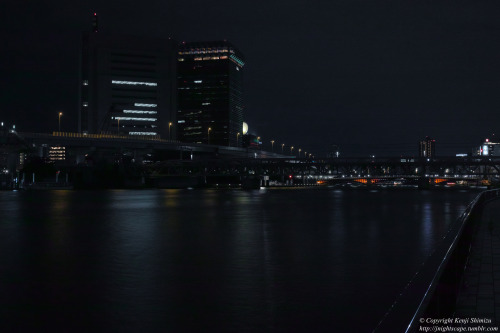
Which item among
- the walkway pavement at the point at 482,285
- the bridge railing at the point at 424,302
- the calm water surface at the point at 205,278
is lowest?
the calm water surface at the point at 205,278

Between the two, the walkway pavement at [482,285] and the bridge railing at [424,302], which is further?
the walkway pavement at [482,285]

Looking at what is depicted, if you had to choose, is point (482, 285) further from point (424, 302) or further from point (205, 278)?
point (205, 278)

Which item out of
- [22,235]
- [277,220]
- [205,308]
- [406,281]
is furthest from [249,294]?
[277,220]

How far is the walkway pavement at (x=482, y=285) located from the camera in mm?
11234

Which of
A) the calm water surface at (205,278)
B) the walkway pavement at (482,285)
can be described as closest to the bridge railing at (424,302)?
the walkway pavement at (482,285)

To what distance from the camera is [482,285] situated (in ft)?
45.9

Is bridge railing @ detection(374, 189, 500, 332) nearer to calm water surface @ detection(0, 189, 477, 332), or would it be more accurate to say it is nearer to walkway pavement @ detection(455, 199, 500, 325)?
walkway pavement @ detection(455, 199, 500, 325)

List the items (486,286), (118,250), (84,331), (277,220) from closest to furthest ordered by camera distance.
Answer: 1. (84,331)
2. (486,286)
3. (118,250)
4. (277,220)

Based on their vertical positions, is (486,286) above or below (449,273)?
below

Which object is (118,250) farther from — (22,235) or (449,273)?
(449,273)

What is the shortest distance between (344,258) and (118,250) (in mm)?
9073

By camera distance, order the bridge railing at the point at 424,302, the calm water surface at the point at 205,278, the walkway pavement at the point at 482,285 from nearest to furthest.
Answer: the bridge railing at the point at 424,302
the walkway pavement at the point at 482,285
the calm water surface at the point at 205,278

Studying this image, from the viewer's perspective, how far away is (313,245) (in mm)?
25141

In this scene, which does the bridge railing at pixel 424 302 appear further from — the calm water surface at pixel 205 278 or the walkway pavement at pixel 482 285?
the calm water surface at pixel 205 278
